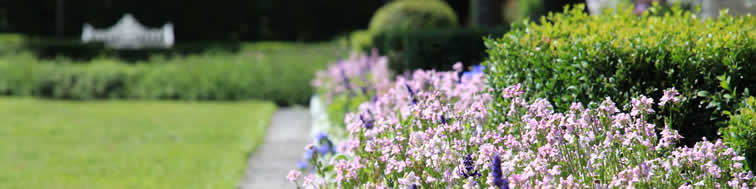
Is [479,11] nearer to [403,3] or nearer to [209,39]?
[403,3]

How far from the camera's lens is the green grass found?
241 inches

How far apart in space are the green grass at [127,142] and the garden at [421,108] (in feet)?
0.10

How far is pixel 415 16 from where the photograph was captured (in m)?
10.0

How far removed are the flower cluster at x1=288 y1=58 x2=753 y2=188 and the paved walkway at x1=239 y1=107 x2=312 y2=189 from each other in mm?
2034

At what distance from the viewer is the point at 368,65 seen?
289 inches

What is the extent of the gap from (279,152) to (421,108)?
11.6ft

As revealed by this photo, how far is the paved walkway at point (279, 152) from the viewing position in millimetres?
5230

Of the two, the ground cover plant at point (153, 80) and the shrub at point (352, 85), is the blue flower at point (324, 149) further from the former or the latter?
the ground cover plant at point (153, 80)

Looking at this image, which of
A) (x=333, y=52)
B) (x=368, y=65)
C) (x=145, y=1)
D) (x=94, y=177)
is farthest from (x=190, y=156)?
(x=145, y=1)

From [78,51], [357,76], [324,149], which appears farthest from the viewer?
[78,51]

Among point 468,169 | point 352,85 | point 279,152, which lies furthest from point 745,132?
point 352,85

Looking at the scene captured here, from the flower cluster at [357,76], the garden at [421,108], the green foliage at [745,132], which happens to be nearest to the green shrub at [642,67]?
the garden at [421,108]

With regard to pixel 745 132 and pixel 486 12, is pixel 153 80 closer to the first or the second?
pixel 486 12

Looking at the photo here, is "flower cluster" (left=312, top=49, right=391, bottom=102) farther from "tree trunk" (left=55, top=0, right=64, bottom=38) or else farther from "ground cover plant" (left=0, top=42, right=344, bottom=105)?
"tree trunk" (left=55, top=0, right=64, bottom=38)
